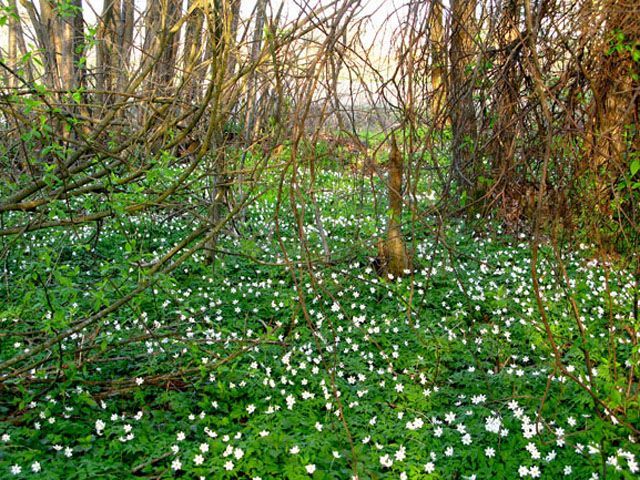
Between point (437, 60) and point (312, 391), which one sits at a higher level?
point (437, 60)

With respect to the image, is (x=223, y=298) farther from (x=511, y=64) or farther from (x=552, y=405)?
(x=511, y=64)

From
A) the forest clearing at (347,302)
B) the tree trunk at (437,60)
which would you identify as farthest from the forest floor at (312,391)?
the tree trunk at (437,60)

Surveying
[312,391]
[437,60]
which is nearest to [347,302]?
[312,391]

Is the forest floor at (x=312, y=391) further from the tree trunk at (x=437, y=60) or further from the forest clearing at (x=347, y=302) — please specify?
the tree trunk at (x=437, y=60)

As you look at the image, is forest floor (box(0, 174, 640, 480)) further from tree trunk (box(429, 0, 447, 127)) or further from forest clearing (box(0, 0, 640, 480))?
tree trunk (box(429, 0, 447, 127))

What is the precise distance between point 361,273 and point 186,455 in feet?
9.62

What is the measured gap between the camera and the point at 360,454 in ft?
9.98

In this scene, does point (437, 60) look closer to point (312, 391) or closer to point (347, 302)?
point (312, 391)

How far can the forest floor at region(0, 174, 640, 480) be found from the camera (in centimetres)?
291

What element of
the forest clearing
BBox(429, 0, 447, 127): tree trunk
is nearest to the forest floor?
the forest clearing

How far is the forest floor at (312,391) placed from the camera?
2908 millimetres

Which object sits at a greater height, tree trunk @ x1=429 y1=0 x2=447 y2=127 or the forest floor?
tree trunk @ x1=429 y1=0 x2=447 y2=127

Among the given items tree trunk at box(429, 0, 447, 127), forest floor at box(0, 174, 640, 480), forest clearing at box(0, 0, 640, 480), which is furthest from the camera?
forest floor at box(0, 174, 640, 480)

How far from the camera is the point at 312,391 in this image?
375cm
